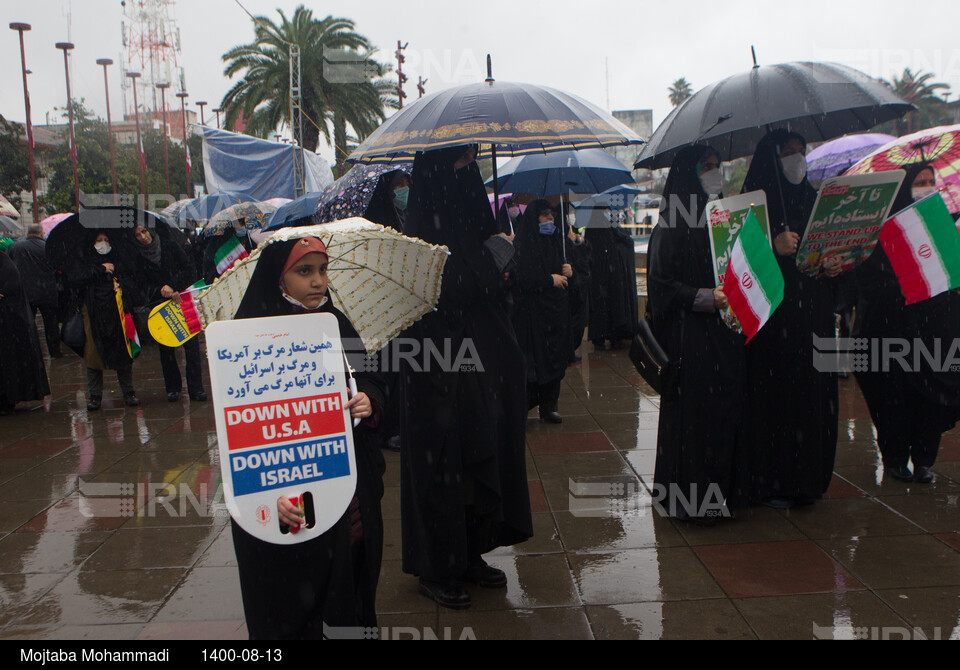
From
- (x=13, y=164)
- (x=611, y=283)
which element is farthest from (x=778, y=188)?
(x=13, y=164)

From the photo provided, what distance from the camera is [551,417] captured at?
7.48 m

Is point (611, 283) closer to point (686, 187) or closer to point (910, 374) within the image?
point (910, 374)

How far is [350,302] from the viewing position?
3176 millimetres

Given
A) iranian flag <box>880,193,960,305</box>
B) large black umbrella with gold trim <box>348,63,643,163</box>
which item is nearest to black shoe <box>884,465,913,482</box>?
iranian flag <box>880,193,960,305</box>

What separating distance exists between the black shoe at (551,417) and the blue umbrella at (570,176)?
2.54m

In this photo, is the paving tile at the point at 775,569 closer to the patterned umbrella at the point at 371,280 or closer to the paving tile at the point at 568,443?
the patterned umbrella at the point at 371,280

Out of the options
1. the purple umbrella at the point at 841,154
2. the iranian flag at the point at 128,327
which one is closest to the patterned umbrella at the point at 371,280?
the iranian flag at the point at 128,327

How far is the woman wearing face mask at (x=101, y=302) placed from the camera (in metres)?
8.54

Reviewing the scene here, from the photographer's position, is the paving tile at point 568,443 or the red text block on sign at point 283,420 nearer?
the red text block on sign at point 283,420

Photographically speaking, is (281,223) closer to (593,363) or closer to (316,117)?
(593,363)

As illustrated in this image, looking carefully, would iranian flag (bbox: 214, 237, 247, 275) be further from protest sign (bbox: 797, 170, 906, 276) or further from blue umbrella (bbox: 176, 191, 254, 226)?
protest sign (bbox: 797, 170, 906, 276)

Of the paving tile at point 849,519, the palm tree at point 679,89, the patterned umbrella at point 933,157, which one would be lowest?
the paving tile at point 849,519

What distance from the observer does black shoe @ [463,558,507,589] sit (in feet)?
13.1
